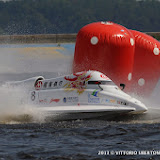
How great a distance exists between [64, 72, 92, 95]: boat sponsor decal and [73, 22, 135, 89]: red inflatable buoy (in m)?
4.79

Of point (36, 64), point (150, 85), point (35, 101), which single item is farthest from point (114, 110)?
point (36, 64)

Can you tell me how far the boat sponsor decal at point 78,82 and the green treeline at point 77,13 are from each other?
8938 centimetres

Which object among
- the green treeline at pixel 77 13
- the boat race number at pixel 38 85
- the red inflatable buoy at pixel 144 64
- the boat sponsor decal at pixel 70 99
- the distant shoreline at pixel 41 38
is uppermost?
the green treeline at pixel 77 13

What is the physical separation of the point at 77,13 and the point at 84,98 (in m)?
103

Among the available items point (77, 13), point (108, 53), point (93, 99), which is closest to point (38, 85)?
point (93, 99)

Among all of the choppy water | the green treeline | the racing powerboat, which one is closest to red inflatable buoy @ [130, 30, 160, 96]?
the choppy water

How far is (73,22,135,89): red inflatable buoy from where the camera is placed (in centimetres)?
2650

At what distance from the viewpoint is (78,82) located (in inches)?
844

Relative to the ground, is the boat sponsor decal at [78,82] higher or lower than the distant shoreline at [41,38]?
lower

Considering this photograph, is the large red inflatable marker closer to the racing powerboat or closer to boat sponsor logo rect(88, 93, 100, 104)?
the racing powerboat

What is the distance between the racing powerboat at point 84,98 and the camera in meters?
20.0

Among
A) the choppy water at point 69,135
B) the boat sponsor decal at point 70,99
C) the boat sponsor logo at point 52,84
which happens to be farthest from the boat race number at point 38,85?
the boat sponsor decal at point 70,99

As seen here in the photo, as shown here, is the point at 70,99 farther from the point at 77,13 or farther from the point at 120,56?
the point at 77,13

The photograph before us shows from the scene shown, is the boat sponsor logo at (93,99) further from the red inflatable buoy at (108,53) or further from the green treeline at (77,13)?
the green treeline at (77,13)
